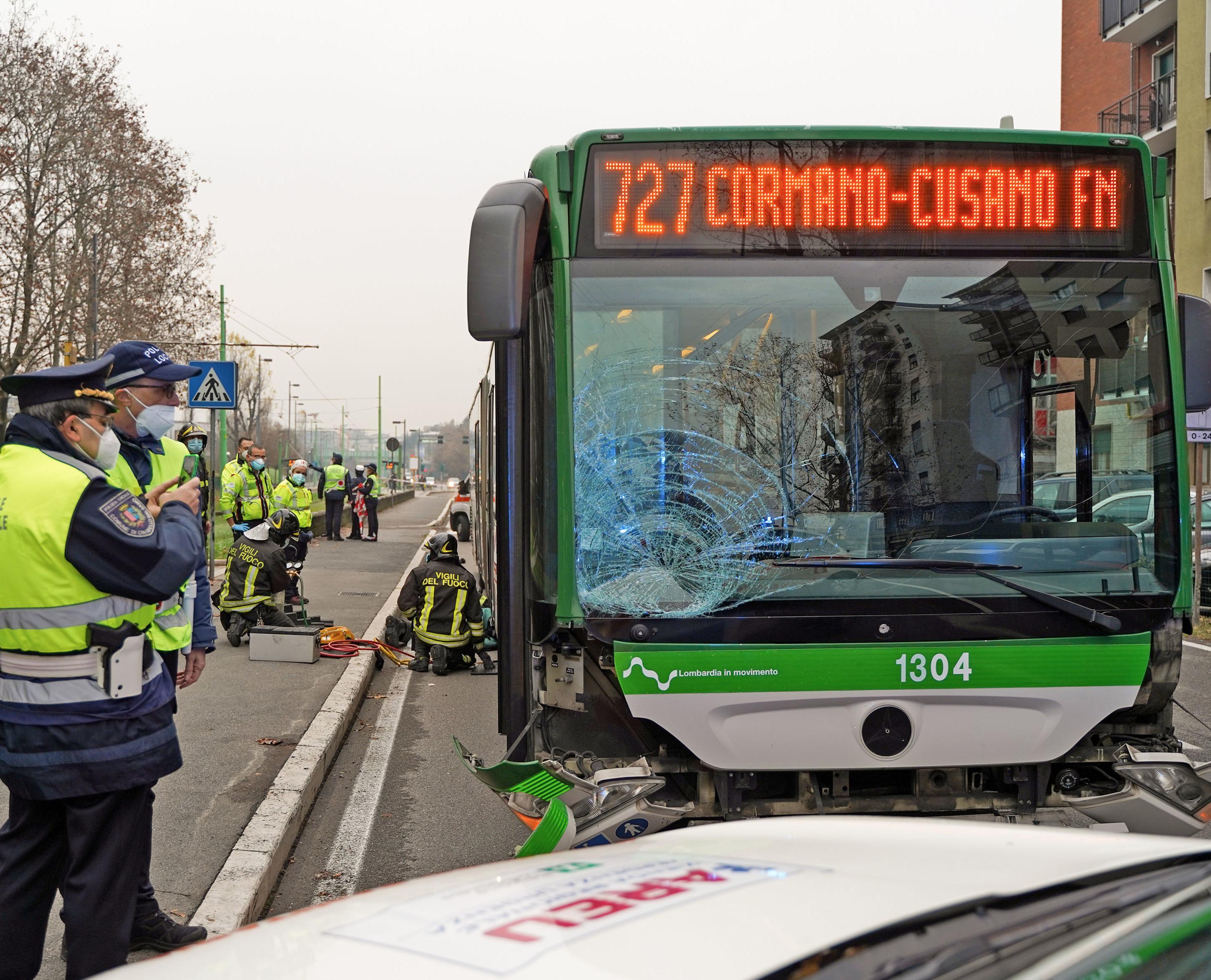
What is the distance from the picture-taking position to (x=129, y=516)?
3471 millimetres

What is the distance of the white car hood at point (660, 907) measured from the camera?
→ 1668 millimetres

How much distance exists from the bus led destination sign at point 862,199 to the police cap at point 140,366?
148 centimetres

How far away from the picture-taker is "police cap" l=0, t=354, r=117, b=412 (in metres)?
3.57

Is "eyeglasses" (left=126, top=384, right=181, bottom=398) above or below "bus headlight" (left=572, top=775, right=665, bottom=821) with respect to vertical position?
above

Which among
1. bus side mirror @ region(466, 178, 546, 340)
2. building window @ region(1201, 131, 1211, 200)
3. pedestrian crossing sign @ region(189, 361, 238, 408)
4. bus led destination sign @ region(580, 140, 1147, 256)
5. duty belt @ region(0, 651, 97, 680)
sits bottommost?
duty belt @ region(0, 651, 97, 680)

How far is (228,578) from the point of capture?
481 inches

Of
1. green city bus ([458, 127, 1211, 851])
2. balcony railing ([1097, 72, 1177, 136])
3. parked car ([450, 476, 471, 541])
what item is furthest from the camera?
balcony railing ([1097, 72, 1177, 136])

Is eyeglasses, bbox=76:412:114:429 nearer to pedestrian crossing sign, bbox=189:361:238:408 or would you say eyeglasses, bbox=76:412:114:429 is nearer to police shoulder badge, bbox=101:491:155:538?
police shoulder badge, bbox=101:491:155:538

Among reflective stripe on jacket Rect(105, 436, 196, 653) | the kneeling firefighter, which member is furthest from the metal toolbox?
reflective stripe on jacket Rect(105, 436, 196, 653)

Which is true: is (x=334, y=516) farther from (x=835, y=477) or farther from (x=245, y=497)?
(x=835, y=477)

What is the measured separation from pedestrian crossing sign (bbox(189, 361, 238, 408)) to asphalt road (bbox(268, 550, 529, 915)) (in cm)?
850

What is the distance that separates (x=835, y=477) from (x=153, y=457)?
2350mm

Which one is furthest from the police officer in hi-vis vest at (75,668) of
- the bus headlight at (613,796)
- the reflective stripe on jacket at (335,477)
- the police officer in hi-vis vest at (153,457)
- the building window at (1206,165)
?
the building window at (1206,165)

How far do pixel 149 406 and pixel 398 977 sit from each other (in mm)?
2958
